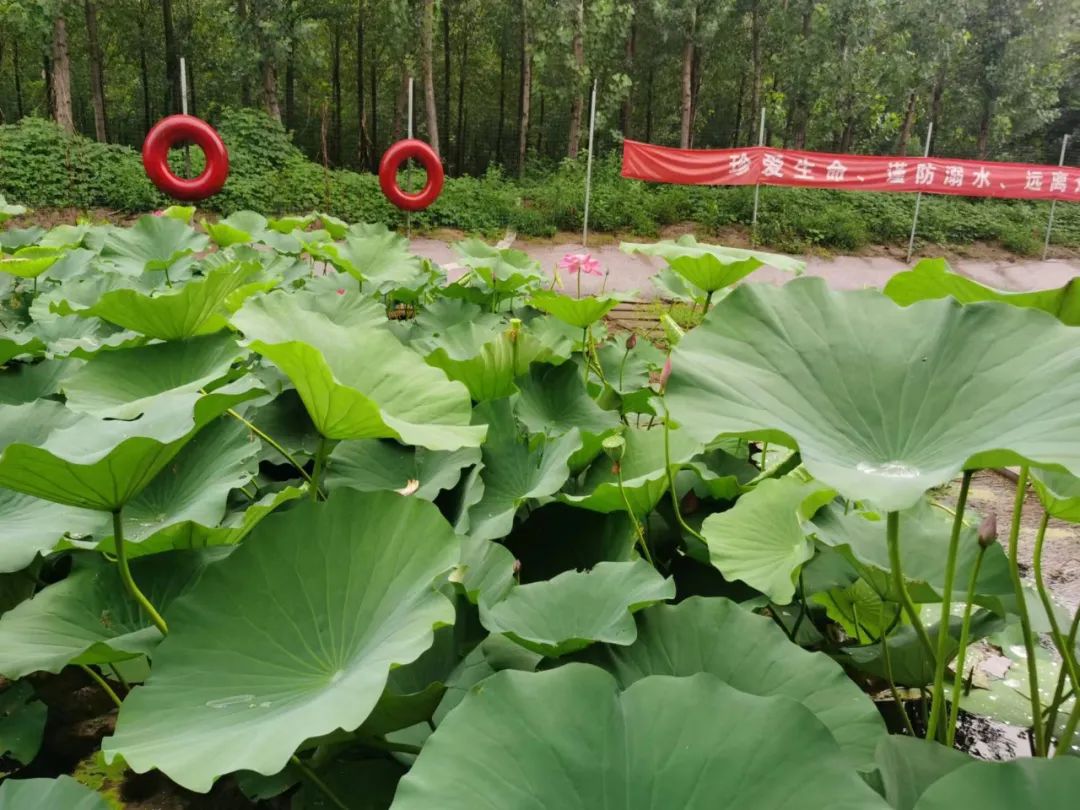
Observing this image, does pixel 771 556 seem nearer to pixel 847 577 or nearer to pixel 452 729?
pixel 847 577

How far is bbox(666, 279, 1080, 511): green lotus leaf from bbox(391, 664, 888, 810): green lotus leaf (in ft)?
0.55

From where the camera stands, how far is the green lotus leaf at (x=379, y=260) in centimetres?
218

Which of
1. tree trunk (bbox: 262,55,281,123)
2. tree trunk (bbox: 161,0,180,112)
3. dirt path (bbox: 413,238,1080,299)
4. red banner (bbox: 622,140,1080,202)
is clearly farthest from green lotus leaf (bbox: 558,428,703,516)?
tree trunk (bbox: 161,0,180,112)

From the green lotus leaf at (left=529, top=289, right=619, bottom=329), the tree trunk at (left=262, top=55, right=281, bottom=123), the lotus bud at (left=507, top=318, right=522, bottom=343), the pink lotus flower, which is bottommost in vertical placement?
the pink lotus flower

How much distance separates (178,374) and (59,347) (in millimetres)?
426

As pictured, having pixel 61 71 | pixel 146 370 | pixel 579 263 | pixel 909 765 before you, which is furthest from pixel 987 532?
pixel 61 71

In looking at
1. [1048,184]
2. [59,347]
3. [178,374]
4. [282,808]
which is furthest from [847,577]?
[1048,184]

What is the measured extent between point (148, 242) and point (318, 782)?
6.92 feet

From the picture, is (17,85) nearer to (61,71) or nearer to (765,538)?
(61,71)

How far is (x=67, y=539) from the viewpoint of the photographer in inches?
30.3

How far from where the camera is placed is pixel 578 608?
0.71 meters

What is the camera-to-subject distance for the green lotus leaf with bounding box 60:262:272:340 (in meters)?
1.09

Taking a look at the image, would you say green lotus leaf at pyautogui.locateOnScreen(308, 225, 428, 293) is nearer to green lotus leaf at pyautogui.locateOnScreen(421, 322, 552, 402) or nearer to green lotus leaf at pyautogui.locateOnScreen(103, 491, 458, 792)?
green lotus leaf at pyautogui.locateOnScreen(421, 322, 552, 402)

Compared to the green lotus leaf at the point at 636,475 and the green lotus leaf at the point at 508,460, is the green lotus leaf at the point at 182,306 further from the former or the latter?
the green lotus leaf at the point at 636,475
